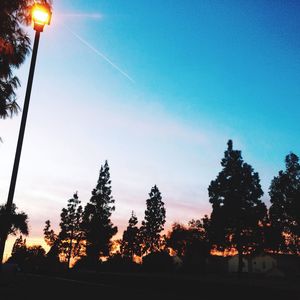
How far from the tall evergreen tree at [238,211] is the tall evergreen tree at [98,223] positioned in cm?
2264

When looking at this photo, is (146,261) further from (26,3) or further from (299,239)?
(26,3)

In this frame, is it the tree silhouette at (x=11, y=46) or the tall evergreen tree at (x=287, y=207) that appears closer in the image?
the tree silhouette at (x=11, y=46)

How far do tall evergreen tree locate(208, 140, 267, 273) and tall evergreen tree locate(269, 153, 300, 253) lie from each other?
3436 millimetres

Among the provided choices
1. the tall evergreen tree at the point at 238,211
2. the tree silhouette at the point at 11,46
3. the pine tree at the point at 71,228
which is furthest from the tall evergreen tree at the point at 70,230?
the tree silhouette at the point at 11,46

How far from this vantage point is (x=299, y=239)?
55625 millimetres

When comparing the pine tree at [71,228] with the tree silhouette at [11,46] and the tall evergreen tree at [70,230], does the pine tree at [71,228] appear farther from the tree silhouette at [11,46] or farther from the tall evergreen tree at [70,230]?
the tree silhouette at [11,46]

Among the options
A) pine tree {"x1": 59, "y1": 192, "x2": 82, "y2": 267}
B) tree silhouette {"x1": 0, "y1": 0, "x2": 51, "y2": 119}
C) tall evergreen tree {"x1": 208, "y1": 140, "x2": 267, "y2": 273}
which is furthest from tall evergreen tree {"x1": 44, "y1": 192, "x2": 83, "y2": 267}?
tree silhouette {"x1": 0, "y1": 0, "x2": 51, "y2": 119}

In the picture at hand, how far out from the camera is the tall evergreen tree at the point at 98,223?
67125mm

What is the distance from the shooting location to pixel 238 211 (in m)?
51.5

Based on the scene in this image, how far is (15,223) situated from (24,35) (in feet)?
46.4

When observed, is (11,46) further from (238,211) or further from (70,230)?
(70,230)

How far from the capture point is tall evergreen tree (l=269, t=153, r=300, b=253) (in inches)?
2141

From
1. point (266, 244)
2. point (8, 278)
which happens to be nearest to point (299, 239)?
point (266, 244)

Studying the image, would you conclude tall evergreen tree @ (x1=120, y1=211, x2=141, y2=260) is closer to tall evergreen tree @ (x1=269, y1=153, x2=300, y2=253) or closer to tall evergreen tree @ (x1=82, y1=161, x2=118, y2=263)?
tall evergreen tree @ (x1=82, y1=161, x2=118, y2=263)
